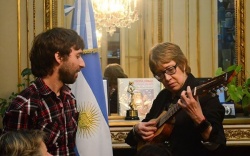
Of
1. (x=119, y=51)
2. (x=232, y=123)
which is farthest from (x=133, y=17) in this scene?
(x=232, y=123)

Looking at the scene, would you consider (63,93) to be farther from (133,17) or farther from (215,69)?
(215,69)

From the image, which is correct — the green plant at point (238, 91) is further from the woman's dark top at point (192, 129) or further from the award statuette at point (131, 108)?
the woman's dark top at point (192, 129)

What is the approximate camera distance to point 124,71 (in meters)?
3.54

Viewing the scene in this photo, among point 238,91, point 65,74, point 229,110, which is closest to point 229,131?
point 229,110

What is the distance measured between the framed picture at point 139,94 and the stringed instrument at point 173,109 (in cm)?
108

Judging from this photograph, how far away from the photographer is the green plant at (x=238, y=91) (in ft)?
11.0

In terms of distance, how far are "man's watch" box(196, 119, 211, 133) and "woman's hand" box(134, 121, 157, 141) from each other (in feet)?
1.15

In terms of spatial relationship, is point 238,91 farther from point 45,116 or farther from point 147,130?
point 45,116

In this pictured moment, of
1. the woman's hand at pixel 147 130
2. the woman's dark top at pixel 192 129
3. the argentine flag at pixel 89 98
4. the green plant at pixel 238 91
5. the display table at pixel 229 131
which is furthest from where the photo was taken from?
the green plant at pixel 238 91

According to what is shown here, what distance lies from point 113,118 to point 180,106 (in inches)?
59.2

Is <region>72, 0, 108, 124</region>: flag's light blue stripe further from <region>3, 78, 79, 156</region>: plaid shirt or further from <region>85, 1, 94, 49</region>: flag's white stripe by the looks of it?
<region>3, 78, 79, 156</region>: plaid shirt

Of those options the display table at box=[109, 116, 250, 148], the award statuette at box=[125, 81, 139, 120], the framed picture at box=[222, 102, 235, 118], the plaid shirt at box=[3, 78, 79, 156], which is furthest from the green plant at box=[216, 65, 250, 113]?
the plaid shirt at box=[3, 78, 79, 156]

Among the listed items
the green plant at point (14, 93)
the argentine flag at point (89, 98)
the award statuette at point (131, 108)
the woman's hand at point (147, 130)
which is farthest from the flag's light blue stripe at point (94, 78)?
the green plant at point (14, 93)

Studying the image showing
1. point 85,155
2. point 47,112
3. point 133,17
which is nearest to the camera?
point 47,112
